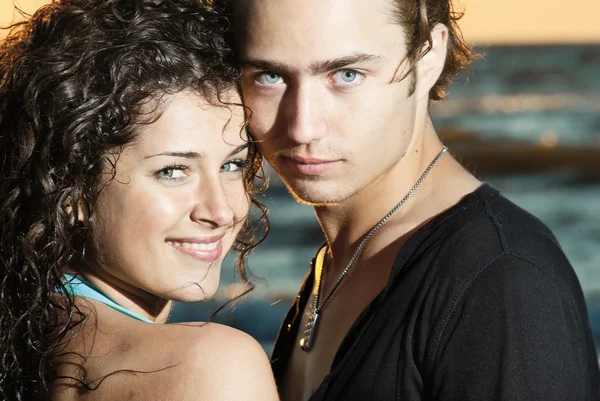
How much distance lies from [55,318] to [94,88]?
1.81 ft

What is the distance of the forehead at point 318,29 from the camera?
91.7 inches

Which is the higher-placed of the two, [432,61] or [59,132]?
[432,61]

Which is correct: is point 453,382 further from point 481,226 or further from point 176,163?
point 176,163

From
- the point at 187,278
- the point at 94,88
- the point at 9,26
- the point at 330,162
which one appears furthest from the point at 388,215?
the point at 9,26

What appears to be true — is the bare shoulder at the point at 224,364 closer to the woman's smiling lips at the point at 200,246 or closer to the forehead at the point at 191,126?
the woman's smiling lips at the point at 200,246

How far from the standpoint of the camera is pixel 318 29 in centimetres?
233

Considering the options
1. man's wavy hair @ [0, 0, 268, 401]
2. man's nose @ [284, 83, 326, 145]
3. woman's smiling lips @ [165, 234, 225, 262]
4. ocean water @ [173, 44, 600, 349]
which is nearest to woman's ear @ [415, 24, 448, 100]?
man's nose @ [284, 83, 326, 145]

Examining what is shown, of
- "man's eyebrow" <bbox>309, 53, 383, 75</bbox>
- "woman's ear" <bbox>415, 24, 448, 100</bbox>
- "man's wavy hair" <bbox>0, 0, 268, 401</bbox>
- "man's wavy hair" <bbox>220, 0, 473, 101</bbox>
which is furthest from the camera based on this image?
"woman's ear" <bbox>415, 24, 448, 100</bbox>

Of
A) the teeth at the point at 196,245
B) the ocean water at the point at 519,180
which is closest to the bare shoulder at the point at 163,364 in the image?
the teeth at the point at 196,245

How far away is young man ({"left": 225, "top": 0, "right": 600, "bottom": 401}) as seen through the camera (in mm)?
2016

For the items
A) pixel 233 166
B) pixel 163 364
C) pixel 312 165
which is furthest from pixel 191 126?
pixel 163 364

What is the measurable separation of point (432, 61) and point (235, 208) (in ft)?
2.25

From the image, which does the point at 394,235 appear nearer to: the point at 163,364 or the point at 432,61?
the point at 432,61

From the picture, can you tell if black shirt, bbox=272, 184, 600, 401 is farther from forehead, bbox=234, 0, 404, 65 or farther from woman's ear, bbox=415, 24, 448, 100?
forehead, bbox=234, 0, 404, 65
